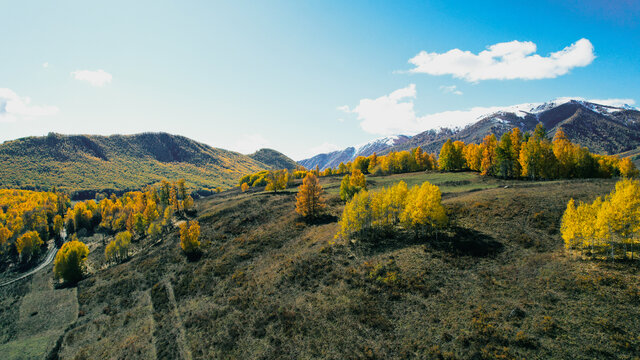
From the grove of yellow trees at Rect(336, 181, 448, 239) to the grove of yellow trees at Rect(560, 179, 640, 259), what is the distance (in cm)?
1539

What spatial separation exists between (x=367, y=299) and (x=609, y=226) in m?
29.8

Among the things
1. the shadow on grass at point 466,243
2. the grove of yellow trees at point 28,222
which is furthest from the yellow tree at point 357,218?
the grove of yellow trees at point 28,222

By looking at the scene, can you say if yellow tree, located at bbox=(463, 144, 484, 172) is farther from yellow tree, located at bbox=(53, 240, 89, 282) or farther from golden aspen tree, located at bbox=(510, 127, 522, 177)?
yellow tree, located at bbox=(53, 240, 89, 282)

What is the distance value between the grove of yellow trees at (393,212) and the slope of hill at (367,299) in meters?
3.37

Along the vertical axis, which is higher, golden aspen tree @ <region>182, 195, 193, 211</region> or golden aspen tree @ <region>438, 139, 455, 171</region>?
golden aspen tree @ <region>438, 139, 455, 171</region>

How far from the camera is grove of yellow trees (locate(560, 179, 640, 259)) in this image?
90.6ft

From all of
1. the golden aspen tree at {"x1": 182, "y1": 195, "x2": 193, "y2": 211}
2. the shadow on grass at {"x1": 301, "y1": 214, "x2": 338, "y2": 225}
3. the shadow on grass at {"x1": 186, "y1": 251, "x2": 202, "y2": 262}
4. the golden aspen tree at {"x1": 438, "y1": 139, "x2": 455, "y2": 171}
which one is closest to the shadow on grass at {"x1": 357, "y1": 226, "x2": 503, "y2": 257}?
the shadow on grass at {"x1": 301, "y1": 214, "x2": 338, "y2": 225}

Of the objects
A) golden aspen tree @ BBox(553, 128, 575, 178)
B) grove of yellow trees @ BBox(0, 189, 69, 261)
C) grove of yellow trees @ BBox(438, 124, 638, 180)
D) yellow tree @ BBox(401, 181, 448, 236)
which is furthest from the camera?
grove of yellow trees @ BBox(0, 189, 69, 261)

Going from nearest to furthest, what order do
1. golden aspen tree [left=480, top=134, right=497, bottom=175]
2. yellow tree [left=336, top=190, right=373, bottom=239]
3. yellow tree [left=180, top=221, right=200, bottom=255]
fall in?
yellow tree [left=336, top=190, right=373, bottom=239], yellow tree [left=180, top=221, right=200, bottom=255], golden aspen tree [left=480, top=134, right=497, bottom=175]

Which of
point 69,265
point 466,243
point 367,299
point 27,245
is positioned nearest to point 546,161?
point 466,243

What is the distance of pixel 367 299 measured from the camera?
31016 mm

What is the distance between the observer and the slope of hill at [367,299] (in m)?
22.6

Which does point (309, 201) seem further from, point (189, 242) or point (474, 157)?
point (474, 157)

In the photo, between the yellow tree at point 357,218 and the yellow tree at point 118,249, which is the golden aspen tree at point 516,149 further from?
the yellow tree at point 118,249
